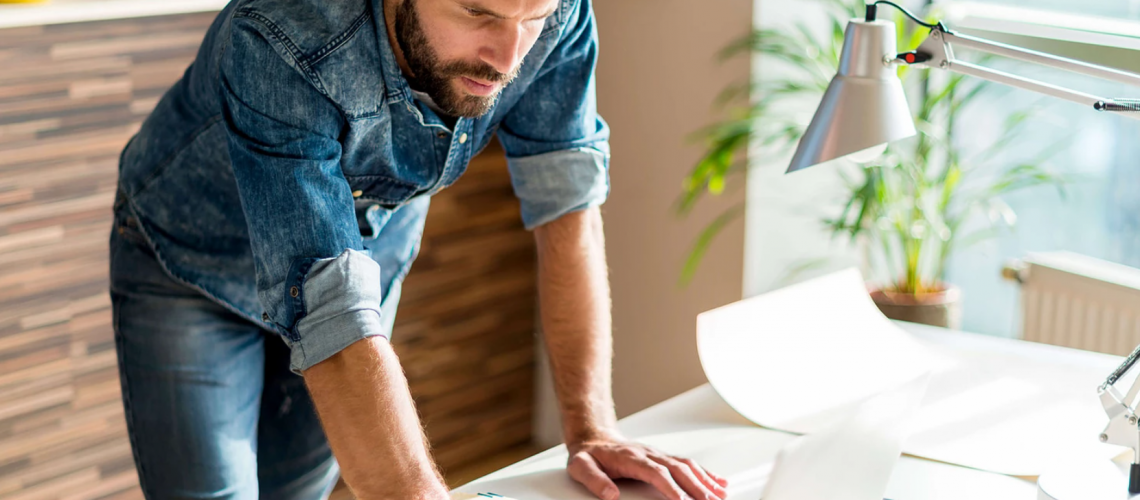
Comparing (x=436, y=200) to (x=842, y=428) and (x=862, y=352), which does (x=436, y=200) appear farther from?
(x=842, y=428)

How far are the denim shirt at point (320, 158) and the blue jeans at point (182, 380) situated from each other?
0.03 meters

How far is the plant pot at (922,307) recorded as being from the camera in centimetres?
224

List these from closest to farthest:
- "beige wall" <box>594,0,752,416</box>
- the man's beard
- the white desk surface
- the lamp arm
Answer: the lamp arm < the man's beard < the white desk surface < "beige wall" <box>594,0,752,416</box>

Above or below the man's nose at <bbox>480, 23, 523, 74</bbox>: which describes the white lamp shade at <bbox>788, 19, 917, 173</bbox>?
below

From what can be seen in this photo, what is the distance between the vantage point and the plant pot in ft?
7.35

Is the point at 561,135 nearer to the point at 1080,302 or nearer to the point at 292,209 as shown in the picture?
the point at 292,209

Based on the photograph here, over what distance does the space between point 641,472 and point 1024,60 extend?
0.57 meters

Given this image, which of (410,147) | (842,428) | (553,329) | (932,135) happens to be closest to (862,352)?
(842,428)

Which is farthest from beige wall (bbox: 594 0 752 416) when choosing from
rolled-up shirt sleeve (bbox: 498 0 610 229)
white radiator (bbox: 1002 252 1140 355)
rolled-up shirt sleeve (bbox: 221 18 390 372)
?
rolled-up shirt sleeve (bbox: 221 18 390 372)

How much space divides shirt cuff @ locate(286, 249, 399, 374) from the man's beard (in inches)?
8.4

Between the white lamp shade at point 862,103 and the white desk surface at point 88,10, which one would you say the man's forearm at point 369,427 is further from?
the white desk surface at point 88,10

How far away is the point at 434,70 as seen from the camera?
1.15 m

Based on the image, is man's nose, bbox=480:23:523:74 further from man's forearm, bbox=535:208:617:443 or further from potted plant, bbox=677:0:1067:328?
potted plant, bbox=677:0:1067:328

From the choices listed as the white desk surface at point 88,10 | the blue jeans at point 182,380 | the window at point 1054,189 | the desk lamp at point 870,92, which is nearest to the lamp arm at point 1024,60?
the desk lamp at point 870,92
